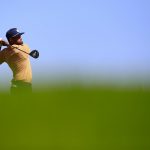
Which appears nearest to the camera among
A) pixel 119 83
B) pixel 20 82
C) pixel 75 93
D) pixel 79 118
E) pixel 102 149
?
pixel 102 149

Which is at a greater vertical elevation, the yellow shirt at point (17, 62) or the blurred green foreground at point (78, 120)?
the yellow shirt at point (17, 62)

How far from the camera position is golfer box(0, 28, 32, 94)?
23.5ft

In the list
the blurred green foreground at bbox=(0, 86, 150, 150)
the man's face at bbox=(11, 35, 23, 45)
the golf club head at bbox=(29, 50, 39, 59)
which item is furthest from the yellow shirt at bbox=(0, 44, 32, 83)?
the blurred green foreground at bbox=(0, 86, 150, 150)

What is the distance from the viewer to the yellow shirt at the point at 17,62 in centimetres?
725

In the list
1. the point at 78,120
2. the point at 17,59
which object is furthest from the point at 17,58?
the point at 78,120

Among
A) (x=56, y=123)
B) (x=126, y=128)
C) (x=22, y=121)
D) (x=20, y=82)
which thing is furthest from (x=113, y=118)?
(x=20, y=82)

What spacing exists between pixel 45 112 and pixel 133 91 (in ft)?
1.08

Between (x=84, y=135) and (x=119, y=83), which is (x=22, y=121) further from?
(x=119, y=83)

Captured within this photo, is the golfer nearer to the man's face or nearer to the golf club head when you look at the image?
the man's face

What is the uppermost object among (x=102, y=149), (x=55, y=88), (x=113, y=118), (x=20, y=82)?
(x=20, y=82)

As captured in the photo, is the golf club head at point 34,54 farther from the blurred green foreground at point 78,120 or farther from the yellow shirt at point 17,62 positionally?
the blurred green foreground at point 78,120

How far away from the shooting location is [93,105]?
1.27 metres

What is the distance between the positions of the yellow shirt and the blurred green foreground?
19.4 feet

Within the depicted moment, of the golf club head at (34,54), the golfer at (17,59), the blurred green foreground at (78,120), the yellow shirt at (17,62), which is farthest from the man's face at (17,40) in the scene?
the blurred green foreground at (78,120)
